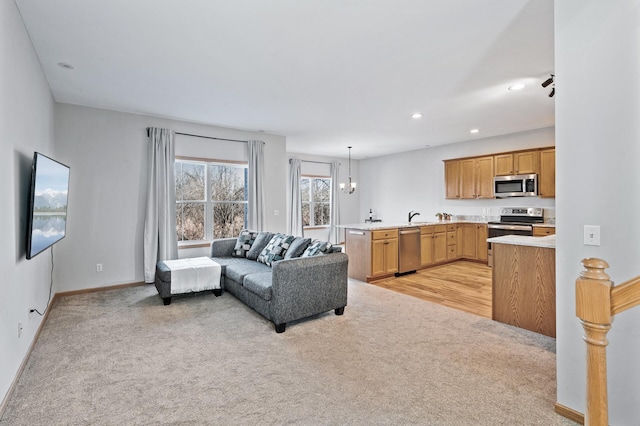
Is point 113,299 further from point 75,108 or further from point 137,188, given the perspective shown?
point 75,108

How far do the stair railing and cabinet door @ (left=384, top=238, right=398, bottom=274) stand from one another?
4.38m

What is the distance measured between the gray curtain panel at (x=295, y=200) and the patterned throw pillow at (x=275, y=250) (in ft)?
12.0

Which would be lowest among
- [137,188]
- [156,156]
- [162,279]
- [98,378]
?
[98,378]

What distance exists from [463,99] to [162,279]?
4.68 m

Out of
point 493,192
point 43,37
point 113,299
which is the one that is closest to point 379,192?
point 493,192

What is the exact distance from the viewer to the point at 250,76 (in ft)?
11.9

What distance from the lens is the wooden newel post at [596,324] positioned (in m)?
1.03

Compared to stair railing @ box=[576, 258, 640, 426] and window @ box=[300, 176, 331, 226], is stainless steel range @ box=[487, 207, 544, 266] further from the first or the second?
stair railing @ box=[576, 258, 640, 426]

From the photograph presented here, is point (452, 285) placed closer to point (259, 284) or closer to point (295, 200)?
point (259, 284)

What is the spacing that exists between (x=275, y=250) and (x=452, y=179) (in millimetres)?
4834

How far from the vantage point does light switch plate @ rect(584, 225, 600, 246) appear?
1807mm

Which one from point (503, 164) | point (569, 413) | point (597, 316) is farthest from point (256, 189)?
point (597, 316)

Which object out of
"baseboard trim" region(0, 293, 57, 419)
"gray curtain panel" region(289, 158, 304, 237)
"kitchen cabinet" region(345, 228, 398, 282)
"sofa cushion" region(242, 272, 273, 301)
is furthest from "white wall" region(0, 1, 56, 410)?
"gray curtain panel" region(289, 158, 304, 237)

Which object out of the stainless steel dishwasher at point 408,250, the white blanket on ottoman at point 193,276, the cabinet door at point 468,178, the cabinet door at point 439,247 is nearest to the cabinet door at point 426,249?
the cabinet door at point 439,247
